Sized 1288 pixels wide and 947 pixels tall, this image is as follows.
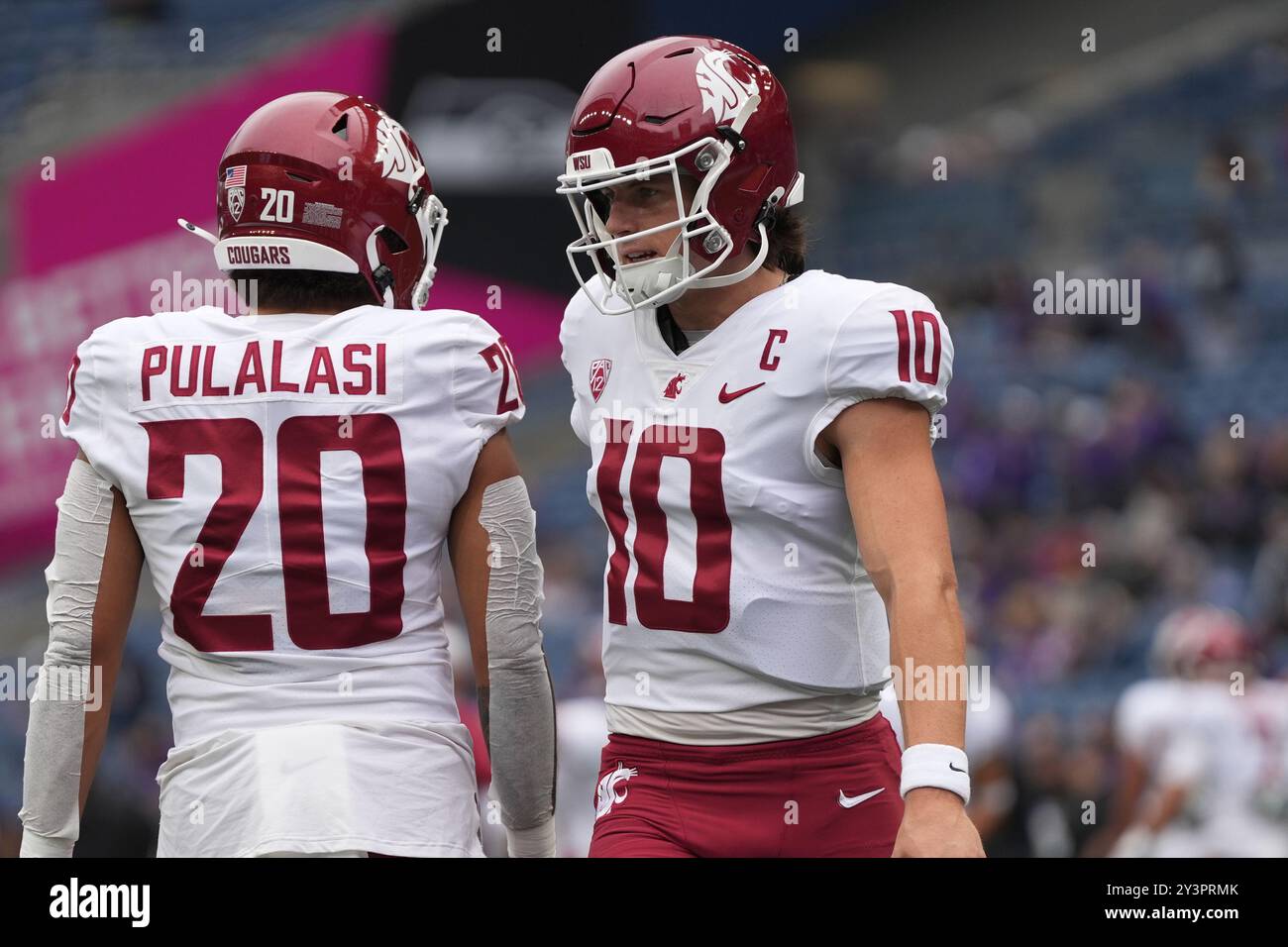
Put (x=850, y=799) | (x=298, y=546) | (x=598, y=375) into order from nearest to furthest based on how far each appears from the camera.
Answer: (x=298, y=546), (x=850, y=799), (x=598, y=375)

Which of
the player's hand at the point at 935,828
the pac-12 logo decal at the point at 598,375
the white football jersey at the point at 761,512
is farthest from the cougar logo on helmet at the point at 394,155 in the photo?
the player's hand at the point at 935,828

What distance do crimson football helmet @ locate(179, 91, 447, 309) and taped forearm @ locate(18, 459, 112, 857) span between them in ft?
1.44

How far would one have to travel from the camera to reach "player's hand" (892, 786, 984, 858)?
7.82ft

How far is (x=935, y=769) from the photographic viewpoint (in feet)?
8.03

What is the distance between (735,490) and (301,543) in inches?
26.2

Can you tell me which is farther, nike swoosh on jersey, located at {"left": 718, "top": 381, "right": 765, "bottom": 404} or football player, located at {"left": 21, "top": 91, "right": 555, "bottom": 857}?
nike swoosh on jersey, located at {"left": 718, "top": 381, "right": 765, "bottom": 404}

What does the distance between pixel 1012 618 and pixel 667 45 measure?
27.0ft

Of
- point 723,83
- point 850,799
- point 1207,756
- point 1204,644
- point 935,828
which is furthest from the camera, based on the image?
point 1204,644

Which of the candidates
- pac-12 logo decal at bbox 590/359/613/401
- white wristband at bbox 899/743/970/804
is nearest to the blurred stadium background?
pac-12 logo decal at bbox 590/359/613/401

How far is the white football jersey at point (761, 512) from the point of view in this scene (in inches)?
110

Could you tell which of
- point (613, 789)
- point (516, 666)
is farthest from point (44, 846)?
point (613, 789)

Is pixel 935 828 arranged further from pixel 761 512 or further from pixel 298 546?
pixel 298 546

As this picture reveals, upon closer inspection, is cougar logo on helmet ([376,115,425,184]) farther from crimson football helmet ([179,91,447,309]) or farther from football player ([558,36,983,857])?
football player ([558,36,983,857])

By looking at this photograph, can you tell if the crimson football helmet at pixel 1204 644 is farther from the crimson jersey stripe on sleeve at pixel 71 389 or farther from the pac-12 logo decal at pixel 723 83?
the crimson jersey stripe on sleeve at pixel 71 389
